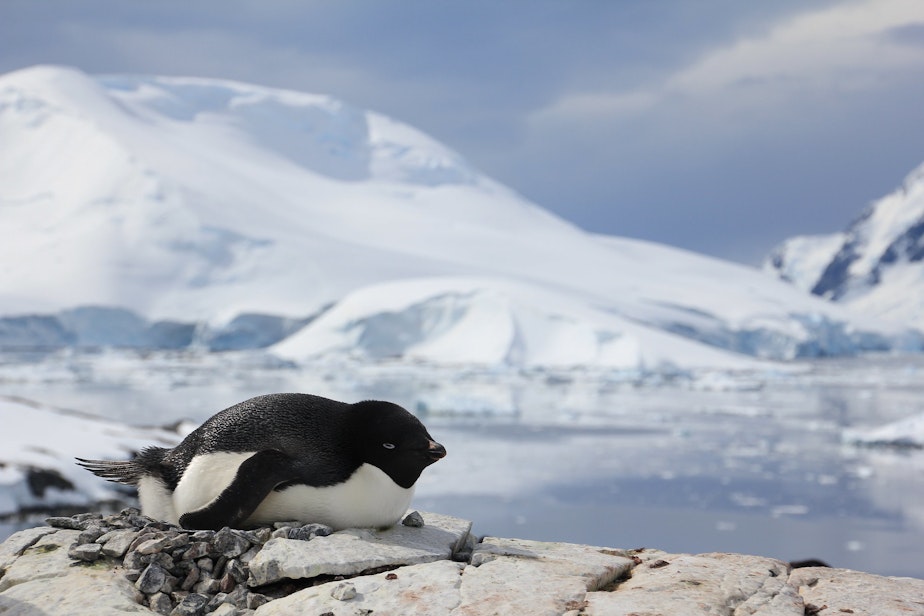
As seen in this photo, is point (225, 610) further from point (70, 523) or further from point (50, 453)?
point (50, 453)

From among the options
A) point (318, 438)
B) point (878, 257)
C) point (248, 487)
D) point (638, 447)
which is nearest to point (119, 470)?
point (248, 487)

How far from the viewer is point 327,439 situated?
131 inches

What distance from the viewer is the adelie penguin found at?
10.5ft

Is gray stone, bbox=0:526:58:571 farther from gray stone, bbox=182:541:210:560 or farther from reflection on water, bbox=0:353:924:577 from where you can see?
reflection on water, bbox=0:353:924:577

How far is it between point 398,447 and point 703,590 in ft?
3.59

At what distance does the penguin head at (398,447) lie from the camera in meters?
3.24

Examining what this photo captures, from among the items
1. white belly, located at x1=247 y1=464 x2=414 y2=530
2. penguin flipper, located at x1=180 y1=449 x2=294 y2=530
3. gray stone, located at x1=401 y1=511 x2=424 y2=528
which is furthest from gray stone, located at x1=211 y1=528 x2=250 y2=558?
gray stone, located at x1=401 y1=511 x2=424 y2=528

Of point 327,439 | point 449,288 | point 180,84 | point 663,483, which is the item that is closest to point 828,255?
point 180,84

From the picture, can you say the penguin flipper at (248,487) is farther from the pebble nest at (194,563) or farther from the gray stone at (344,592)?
the gray stone at (344,592)

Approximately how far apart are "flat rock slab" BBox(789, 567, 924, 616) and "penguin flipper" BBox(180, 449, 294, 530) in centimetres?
178

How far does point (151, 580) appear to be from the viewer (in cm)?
297

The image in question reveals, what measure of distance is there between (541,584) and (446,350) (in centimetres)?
3567

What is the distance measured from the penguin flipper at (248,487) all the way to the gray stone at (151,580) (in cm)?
27

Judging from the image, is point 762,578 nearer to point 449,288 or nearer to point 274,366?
point 274,366
